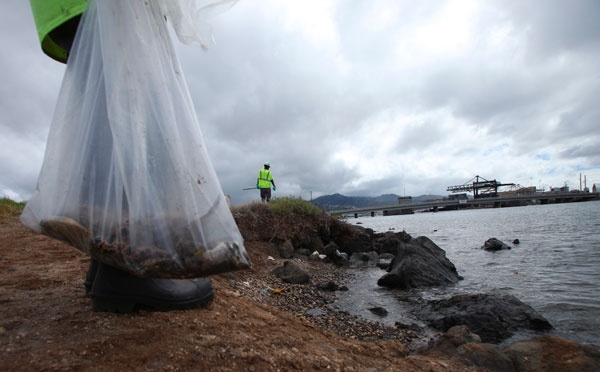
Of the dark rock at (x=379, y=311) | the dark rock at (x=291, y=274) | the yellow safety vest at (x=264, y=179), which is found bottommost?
the dark rock at (x=379, y=311)

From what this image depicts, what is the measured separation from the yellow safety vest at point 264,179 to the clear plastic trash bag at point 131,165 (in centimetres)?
1249

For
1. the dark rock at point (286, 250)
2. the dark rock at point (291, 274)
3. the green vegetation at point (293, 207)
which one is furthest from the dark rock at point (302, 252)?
the dark rock at point (291, 274)

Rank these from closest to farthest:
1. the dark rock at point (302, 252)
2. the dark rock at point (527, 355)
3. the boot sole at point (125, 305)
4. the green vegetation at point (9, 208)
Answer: the boot sole at point (125, 305), the dark rock at point (527, 355), the green vegetation at point (9, 208), the dark rock at point (302, 252)

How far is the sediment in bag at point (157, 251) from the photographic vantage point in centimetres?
129

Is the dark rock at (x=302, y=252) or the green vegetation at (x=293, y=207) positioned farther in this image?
the green vegetation at (x=293, y=207)

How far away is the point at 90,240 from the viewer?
1347mm

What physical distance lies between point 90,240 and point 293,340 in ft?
4.25

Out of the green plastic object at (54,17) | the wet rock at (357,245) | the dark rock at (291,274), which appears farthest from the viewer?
the wet rock at (357,245)

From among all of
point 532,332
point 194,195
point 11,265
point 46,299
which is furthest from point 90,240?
point 532,332

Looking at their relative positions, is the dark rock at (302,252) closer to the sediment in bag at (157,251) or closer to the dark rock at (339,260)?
the dark rock at (339,260)

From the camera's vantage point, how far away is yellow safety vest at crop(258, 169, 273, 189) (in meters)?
14.1

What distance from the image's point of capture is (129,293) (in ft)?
5.62

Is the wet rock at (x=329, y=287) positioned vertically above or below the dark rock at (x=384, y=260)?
above

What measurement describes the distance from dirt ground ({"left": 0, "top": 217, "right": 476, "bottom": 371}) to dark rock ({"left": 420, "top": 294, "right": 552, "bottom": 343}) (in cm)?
185
